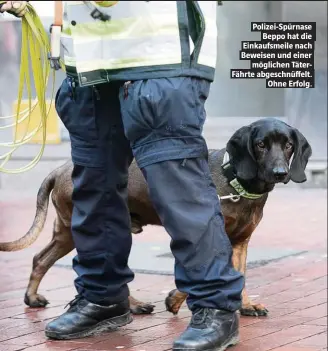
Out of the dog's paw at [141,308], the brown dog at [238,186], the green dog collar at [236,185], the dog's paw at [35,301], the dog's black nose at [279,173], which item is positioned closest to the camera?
the dog's black nose at [279,173]

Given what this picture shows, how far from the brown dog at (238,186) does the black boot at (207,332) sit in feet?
3.01

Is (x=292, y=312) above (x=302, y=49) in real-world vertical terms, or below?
below

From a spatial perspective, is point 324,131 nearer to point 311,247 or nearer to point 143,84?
point 311,247

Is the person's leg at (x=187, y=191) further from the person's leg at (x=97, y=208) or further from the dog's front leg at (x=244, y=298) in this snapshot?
the dog's front leg at (x=244, y=298)

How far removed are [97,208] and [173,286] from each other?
1771mm

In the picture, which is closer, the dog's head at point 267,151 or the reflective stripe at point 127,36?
the reflective stripe at point 127,36

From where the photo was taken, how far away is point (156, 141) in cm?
388

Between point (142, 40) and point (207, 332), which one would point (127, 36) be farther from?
point (207, 332)

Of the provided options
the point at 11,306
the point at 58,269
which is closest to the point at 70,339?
the point at 11,306

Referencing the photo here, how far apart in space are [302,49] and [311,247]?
355cm

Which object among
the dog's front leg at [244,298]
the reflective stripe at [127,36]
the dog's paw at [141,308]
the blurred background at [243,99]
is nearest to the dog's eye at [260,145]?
the dog's front leg at [244,298]

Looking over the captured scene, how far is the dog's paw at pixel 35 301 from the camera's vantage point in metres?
5.25

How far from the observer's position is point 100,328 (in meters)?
4.47

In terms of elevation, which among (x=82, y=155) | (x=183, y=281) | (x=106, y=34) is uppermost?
(x=106, y=34)
